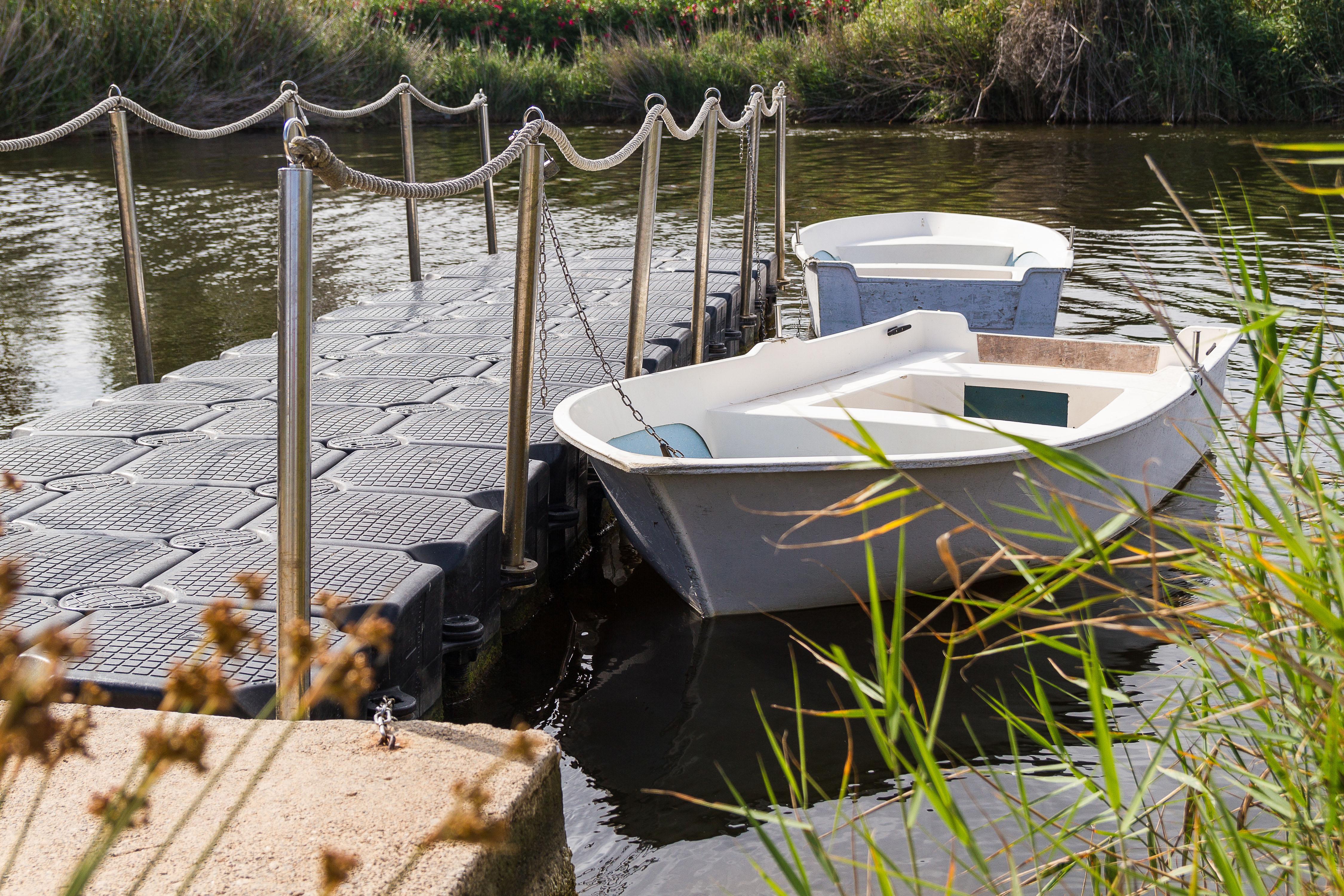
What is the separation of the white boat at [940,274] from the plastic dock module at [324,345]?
2.56 metres

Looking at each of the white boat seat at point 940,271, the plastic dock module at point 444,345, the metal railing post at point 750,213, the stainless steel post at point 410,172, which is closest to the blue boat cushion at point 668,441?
the plastic dock module at point 444,345

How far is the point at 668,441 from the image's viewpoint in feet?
13.7

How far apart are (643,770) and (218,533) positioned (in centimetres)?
133

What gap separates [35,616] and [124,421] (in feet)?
5.63

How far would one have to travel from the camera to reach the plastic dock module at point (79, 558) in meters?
2.88

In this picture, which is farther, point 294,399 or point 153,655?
point 153,655

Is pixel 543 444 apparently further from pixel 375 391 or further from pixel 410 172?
pixel 410 172

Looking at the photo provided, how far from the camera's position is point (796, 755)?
317 centimetres

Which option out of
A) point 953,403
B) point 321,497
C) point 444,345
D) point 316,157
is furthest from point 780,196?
point 316,157

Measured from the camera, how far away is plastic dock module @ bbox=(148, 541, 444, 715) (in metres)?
2.76

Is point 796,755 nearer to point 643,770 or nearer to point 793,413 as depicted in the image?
point 643,770

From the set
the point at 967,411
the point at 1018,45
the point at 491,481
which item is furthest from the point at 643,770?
the point at 1018,45

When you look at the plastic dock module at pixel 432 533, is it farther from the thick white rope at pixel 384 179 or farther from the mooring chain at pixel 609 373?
the thick white rope at pixel 384 179

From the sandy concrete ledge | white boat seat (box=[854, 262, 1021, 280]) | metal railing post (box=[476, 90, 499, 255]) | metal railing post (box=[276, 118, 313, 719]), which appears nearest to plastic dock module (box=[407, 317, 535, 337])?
metal railing post (box=[476, 90, 499, 255])
